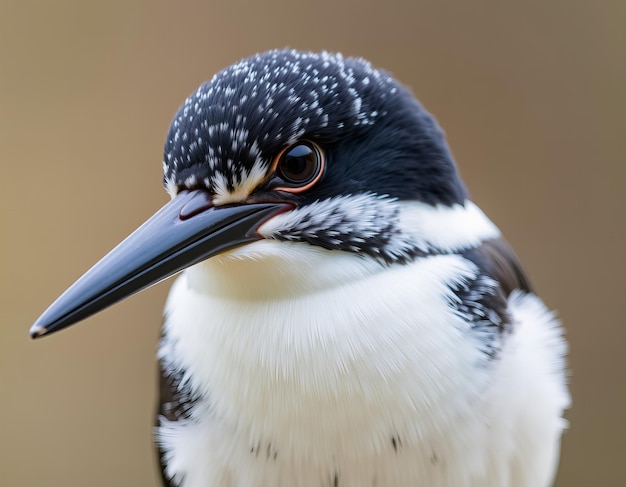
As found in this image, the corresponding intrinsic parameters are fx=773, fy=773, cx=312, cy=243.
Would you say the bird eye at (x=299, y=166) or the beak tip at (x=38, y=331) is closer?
the beak tip at (x=38, y=331)

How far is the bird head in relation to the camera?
1.04 m

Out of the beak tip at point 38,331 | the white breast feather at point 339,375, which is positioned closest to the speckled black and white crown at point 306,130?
the white breast feather at point 339,375

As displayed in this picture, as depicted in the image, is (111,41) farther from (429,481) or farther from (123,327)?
(429,481)

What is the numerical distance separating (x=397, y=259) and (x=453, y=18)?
1674mm

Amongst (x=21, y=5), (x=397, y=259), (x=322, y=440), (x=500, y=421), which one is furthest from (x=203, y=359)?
(x=21, y=5)

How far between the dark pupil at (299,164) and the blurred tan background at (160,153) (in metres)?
1.59

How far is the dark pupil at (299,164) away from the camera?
1.08 m

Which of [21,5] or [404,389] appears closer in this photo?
[404,389]

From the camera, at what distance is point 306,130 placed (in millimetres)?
1075

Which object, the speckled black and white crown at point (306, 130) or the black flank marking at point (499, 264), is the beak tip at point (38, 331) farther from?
the black flank marking at point (499, 264)

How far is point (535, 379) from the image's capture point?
1.28 metres

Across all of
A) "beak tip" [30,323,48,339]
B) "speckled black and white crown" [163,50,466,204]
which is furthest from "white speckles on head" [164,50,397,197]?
"beak tip" [30,323,48,339]

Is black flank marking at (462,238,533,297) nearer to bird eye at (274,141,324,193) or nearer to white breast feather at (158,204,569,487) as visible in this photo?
white breast feather at (158,204,569,487)

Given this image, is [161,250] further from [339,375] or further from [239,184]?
[339,375]
